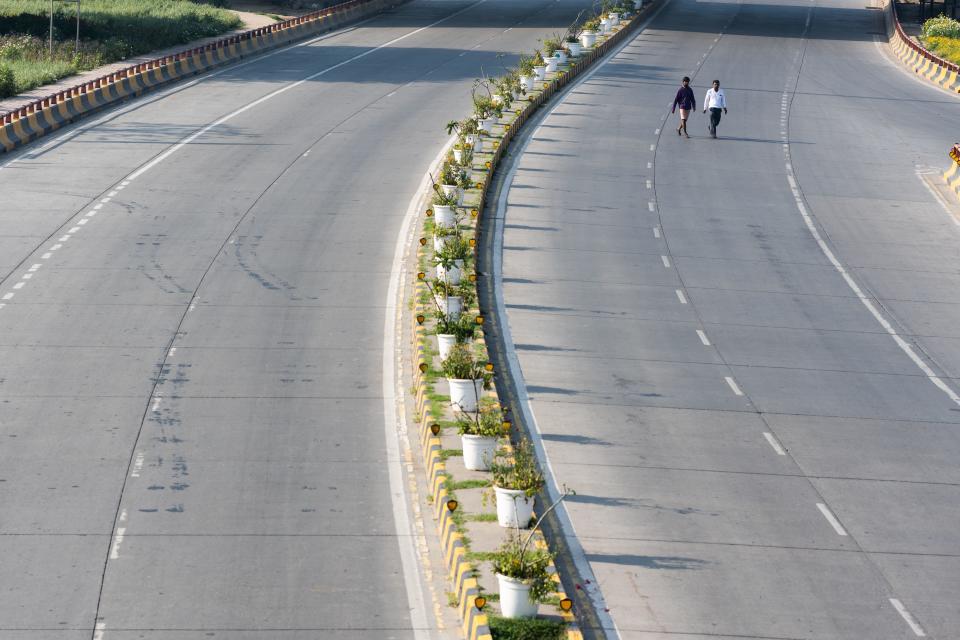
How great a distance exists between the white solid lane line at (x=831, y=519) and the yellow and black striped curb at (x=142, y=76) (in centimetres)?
2720

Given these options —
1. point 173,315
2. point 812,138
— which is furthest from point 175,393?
point 812,138

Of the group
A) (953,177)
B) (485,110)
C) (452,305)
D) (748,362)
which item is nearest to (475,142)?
(485,110)

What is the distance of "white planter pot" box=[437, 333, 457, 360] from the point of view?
2143 cm

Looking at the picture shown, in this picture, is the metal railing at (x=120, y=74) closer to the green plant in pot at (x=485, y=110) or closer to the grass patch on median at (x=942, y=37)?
the green plant in pot at (x=485, y=110)

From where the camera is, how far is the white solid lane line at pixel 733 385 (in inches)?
864

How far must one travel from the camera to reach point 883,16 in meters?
87.2

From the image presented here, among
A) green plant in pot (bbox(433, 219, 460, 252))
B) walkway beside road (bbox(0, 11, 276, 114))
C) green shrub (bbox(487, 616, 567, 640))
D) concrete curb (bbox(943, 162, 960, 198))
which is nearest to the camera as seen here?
green shrub (bbox(487, 616, 567, 640))

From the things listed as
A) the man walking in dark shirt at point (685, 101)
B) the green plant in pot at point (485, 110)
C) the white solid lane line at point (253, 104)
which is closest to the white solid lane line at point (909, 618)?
the white solid lane line at point (253, 104)

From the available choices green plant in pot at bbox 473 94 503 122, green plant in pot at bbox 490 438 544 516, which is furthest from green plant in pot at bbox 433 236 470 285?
green plant in pot at bbox 473 94 503 122

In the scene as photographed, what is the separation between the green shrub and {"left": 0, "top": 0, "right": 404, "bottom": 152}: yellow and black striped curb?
94.2ft

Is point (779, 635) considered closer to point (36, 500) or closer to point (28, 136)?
point (36, 500)

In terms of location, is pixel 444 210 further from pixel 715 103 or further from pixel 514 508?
pixel 715 103

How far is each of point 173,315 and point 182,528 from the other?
Result: 28.1ft

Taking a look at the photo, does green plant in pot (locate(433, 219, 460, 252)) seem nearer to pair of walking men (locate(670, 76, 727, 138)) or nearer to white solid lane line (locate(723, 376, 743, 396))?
white solid lane line (locate(723, 376, 743, 396))
